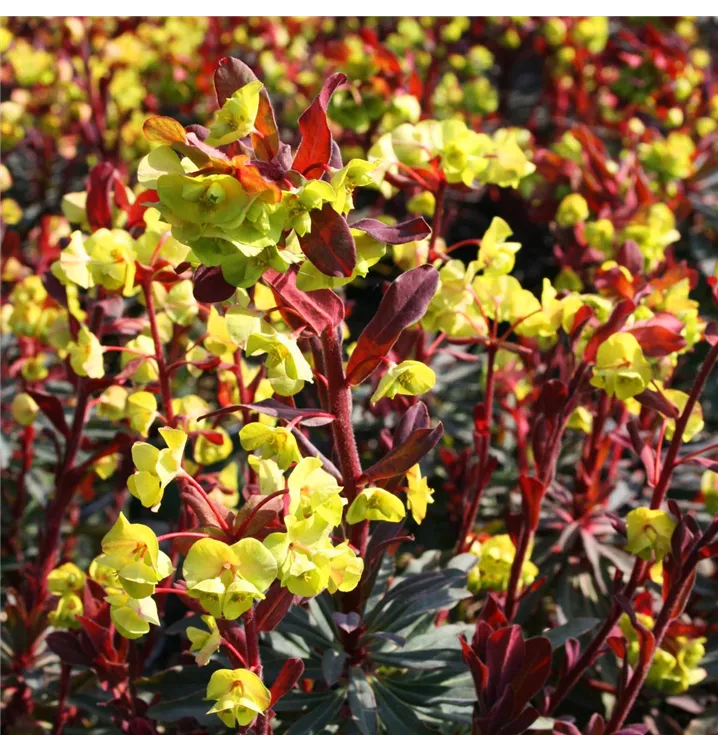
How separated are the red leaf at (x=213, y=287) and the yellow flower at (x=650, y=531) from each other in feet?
2.40

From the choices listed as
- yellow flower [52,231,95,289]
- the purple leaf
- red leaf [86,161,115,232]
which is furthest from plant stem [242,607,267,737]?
red leaf [86,161,115,232]

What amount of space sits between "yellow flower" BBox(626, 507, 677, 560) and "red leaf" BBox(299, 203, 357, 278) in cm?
66

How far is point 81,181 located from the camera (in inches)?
146

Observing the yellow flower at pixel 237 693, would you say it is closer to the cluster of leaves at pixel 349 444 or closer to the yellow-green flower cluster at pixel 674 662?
the cluster of leaves at pixel 349 444

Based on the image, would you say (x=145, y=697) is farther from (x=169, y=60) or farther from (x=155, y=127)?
(x=169, y=60)

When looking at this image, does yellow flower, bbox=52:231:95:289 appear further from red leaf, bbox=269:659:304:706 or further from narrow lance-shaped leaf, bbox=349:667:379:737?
narrow lance-shaped leaf, bbox=349:667:379:737

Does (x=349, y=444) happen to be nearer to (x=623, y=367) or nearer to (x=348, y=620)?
(x=348, y=620)

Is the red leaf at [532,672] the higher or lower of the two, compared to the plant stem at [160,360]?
lower

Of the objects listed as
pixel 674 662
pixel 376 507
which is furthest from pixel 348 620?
pixel 674 662

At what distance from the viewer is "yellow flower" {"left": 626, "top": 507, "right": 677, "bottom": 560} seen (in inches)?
55.3

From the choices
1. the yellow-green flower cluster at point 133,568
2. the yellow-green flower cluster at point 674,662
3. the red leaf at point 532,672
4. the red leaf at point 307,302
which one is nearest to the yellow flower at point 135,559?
the yellow-green flower cluster at point 133,568

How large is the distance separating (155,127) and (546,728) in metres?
1.18

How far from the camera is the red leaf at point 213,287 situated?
1.11m
